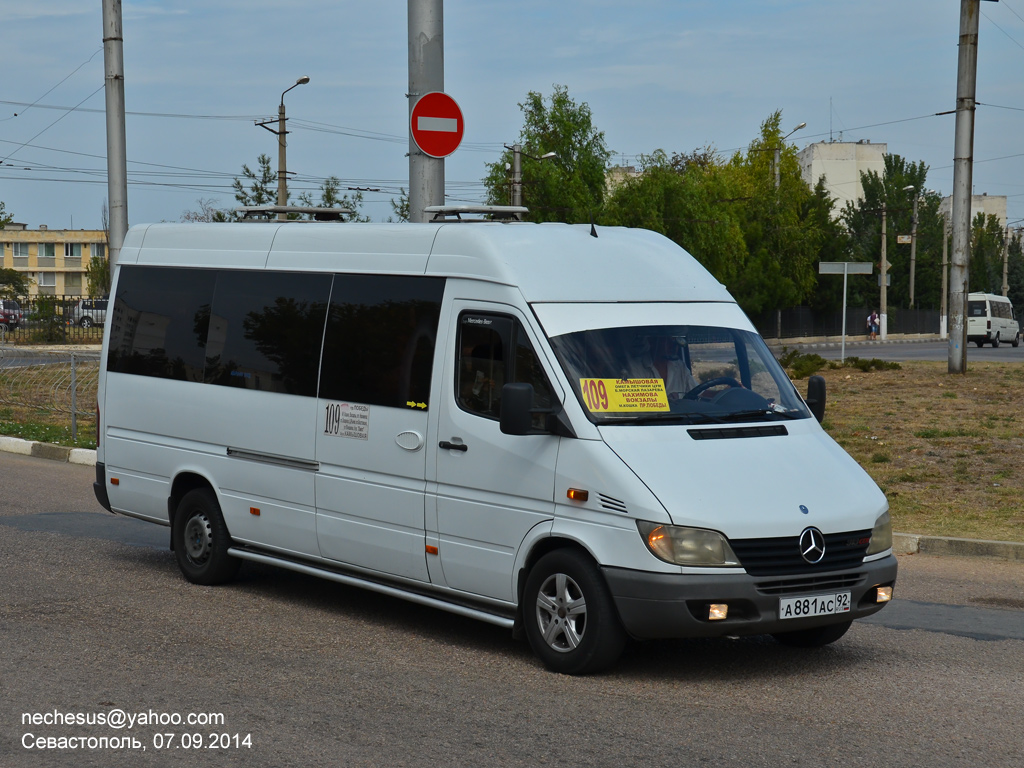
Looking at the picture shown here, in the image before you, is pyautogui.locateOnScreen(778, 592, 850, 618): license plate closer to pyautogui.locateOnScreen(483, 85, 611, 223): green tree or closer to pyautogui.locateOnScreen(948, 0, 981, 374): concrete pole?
pyautogui.locateOnScreen(948, 0, 981, 374): concrete pole

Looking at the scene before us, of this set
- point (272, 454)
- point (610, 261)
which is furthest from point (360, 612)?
point (610, 261)

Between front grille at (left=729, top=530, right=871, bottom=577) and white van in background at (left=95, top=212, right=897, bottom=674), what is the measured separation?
A: 1 centimetres

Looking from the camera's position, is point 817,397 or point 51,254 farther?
point 51,254

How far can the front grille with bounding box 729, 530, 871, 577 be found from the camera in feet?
19.4

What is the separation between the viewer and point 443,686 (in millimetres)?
6039

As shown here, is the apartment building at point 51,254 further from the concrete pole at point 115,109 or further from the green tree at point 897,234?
the concrete pole at point 115,109

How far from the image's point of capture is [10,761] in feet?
15.8

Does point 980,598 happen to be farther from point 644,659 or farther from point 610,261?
point 610,261

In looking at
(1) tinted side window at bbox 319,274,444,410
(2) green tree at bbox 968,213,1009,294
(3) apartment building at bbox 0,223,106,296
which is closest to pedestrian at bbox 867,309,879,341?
(2) green tree at bbox 968,213,1009,294

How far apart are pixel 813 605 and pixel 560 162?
47.4 m

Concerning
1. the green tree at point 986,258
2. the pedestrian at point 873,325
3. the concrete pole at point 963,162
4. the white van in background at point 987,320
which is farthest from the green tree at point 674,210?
the green tree at point 986,258

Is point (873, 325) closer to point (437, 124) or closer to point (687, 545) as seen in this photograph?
point (437, 124)

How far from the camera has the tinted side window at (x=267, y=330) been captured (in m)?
7.91

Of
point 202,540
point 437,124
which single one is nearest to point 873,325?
point 437,124
